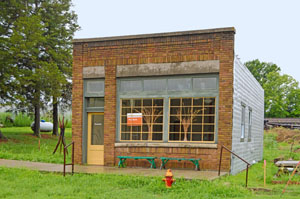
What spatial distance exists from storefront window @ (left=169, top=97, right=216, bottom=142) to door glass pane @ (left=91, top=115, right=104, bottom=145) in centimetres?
291

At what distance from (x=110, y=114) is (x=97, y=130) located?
102 cm

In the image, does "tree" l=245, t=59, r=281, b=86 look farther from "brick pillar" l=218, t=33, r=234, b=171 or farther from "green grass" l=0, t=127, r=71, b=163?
"brick pillar" l=218, t=33, r=234, b=171

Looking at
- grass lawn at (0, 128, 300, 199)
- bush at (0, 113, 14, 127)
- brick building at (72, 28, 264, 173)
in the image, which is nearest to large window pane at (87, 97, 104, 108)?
brick building at (72, 28, 264, 173)

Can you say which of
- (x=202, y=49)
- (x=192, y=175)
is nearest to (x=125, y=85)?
(x=202, y=49)

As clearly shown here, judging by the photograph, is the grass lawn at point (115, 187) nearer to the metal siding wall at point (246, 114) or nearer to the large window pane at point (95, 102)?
the metal siding wall at point (246, 114)

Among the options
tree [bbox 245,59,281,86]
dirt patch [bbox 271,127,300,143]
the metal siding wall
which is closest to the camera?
the metal siding wall

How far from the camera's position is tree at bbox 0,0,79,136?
83.1 ft

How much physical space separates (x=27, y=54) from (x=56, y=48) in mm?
5937

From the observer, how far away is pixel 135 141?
1441cm

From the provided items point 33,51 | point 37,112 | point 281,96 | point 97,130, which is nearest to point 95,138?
point 97,130

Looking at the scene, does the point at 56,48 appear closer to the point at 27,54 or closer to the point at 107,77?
the point at 27,54

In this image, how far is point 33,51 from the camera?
2647 cm

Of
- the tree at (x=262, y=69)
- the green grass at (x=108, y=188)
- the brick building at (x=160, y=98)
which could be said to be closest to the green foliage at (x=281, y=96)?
the tree at (x=262, y=69)

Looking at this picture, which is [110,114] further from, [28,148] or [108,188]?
[28,148]
